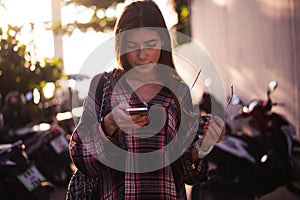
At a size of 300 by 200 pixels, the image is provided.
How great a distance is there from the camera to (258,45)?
837cm

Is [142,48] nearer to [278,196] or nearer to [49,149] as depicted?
[278,196]

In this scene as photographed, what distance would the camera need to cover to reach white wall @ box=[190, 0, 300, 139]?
7.17m

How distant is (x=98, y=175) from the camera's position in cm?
190

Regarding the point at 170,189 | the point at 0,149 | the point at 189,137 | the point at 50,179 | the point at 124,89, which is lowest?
the point at 50,179

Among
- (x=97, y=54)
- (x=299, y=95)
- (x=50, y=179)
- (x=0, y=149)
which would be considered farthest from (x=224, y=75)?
(x=97, y=54)

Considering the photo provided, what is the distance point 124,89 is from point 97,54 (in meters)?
0.28

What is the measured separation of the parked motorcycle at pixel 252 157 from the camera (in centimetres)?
457

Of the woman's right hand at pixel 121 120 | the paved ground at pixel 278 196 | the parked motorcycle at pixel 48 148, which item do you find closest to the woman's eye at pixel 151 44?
the woman's right hand at pixel 121 120

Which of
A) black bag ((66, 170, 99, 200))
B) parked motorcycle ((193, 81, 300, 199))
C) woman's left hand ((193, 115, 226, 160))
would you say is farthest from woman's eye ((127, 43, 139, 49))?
parked motorcycle ((193, 81, 300, 199))

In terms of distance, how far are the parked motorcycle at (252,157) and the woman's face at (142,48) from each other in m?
2.69

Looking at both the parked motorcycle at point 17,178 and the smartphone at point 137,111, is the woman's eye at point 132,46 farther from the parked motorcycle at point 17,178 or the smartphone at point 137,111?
the parked motorcycle at point 17,178

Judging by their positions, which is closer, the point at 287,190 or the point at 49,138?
the point at 287,190

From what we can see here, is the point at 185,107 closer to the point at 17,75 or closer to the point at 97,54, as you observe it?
the point at 97,54

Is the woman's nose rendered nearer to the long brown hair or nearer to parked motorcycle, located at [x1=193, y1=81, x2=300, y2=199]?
the long brown hair
